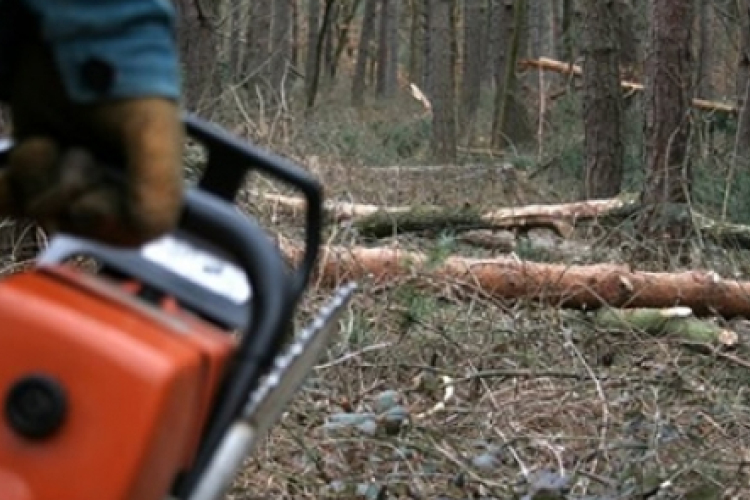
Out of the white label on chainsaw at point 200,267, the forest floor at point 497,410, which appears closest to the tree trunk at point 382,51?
the forest floor at point 497,410

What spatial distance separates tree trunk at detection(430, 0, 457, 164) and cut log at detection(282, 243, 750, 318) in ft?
39.2

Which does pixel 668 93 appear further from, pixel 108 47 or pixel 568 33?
pixel 568 33

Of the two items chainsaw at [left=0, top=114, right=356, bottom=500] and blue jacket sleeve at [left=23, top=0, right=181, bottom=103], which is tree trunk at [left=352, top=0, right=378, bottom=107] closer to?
chainsaw at [left=0, top=114, right=356, bottom=500]

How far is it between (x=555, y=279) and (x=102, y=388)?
4.88 metres

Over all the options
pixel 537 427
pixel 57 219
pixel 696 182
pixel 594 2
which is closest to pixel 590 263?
pixel 537 427

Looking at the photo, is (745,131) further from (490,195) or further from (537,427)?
(537,427)

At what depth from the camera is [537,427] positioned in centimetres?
468

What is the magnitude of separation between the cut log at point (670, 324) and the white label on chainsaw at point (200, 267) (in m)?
4.28

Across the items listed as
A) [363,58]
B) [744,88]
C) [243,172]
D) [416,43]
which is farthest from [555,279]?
[416,43]

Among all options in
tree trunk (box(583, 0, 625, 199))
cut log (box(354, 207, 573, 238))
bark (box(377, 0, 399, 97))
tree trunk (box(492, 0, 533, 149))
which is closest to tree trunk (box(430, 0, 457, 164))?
tree trunk (box(492, 0, 533, 149))

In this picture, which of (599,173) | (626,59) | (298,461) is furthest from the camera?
(626,59)

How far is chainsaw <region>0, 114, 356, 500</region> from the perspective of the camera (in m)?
1.40

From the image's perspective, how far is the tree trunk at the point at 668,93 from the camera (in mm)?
8344

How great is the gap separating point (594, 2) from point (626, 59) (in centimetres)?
691
